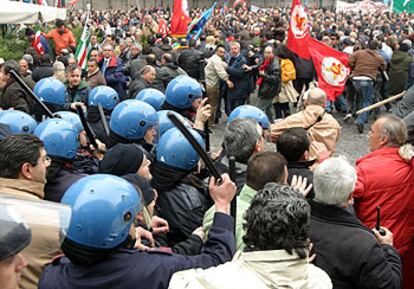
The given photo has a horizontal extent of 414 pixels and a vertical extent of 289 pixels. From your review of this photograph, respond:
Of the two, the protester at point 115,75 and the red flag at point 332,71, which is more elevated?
the red flag at point 332,71

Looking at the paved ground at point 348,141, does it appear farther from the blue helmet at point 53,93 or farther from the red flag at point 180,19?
the blue helmet at point 53,93

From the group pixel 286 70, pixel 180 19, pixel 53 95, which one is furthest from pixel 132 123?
pixel 180 19

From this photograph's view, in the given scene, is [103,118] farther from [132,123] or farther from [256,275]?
[256,275]

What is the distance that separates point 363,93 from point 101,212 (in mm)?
9404

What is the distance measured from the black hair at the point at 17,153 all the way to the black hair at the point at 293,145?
66.7 inches

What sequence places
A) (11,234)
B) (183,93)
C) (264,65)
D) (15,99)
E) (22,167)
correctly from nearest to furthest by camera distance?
(11,234) < (22,167) < (183,93) < (15,99) < (264,65)

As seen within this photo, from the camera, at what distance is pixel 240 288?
1.94m

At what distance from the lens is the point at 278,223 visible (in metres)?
2.15

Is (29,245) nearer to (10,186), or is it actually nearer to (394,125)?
(10,186)

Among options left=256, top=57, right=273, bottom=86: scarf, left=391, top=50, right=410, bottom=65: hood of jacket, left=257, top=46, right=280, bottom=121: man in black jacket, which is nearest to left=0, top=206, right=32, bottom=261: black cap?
left=257, top=46, right=280, bottom=121: man in black jacket

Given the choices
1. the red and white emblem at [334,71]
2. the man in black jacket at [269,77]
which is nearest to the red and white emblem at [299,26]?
the red and white emblem at [334,71]

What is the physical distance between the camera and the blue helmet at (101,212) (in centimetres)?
225

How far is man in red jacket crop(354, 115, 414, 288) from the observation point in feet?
12.4

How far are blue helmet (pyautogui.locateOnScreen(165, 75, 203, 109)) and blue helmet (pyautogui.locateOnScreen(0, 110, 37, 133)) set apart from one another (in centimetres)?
158
